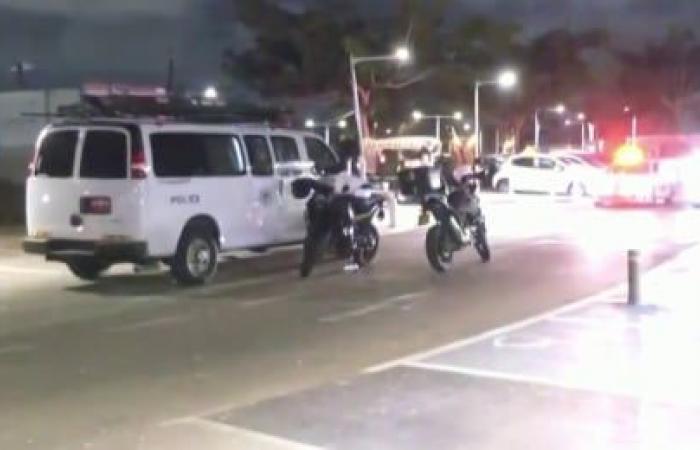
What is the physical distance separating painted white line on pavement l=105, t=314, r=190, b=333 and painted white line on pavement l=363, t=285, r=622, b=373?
10.3 feet

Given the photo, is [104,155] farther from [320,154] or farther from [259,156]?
[320,154]

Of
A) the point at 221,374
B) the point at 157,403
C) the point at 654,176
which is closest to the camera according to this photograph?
the point at 157,403

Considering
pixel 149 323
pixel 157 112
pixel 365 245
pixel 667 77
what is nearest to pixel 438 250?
pixel 365 245

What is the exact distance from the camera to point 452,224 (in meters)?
17.2

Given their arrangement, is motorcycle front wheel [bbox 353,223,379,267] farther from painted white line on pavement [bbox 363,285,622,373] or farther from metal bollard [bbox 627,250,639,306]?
metal bollard [bbox 627,250,639,306]

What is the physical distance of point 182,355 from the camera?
1043 cm

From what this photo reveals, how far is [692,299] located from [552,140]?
114912mm

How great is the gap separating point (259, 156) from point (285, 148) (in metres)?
0.76

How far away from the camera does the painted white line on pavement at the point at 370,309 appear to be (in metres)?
12.5

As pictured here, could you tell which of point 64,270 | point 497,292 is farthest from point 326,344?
point 64,270

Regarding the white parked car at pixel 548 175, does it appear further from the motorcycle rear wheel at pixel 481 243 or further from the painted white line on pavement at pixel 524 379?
the painted white line on pavement at pixel 524 379

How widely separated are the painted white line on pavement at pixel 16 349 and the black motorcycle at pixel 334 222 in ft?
19.2

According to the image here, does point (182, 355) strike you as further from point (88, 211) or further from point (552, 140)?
point (552, 140)

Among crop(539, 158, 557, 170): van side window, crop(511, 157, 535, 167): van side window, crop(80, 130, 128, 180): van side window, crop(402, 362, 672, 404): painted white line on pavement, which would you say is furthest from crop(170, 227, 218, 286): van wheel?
crop(511, 157, 535, 167): van side window
